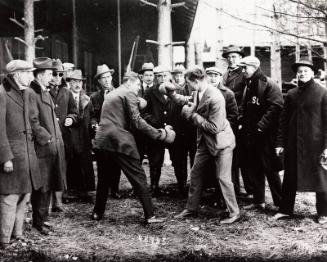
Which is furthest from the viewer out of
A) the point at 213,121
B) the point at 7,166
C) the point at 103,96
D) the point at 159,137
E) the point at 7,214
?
the point at 103,96

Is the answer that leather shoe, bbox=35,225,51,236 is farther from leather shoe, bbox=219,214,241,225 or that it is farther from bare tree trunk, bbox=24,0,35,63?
bare tree trunk, bbox=24,0,35,63

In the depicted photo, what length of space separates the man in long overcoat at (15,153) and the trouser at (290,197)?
3240 mm

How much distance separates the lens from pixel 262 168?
6910 millimetres

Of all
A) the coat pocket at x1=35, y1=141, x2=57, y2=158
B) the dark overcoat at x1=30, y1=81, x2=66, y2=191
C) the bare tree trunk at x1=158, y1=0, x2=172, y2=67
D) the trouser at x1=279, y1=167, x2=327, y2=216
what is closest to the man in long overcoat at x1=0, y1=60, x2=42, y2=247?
the dark overcoat at x1=30, y1=81, x2=66, y2=191

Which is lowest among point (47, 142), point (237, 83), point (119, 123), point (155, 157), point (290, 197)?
point (290, 197)

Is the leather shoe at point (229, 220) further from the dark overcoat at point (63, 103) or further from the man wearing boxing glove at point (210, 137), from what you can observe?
the dark overcoat at point (63, 103)

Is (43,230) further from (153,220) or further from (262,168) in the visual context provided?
(262,168)

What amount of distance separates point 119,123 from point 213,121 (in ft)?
3.95

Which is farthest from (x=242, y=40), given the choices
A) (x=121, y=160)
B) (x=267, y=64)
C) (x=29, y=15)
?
(x=121, y=160)

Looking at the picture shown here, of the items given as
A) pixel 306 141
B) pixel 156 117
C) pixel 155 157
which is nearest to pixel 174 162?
pixel 155 157

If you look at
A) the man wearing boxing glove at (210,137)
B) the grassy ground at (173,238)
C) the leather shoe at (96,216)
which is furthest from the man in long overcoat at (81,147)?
the man wearing boxing glove at (210,137)

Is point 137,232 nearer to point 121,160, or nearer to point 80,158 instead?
point 121,160

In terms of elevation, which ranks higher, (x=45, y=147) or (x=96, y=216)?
(x=45, y=147)

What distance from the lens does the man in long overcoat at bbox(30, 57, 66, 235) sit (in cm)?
580
